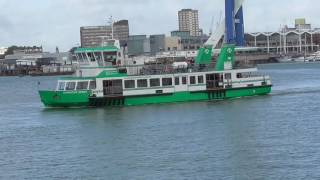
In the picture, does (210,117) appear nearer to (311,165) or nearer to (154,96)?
(154,96)

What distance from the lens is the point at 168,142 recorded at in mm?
38688

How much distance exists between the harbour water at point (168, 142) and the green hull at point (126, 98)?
0.79 meters

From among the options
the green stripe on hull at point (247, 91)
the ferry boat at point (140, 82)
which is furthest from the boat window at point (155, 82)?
the green stripe on hull at point (247, 91)

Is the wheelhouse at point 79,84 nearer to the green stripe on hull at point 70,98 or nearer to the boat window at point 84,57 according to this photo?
the green stripe on hull at point 70,98

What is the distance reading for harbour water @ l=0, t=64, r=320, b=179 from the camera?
3102 centimetres

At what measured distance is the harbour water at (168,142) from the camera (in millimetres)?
31016

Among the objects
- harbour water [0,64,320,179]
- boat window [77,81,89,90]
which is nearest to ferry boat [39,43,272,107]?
boat window [77,81,89,90]

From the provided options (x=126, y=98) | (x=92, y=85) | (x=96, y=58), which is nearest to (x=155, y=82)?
(x=126, y=98)

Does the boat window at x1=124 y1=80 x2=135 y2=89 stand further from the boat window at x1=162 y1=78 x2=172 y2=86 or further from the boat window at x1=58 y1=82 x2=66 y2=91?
the boat window at x1=58 y1=82 x2=66 y2=91

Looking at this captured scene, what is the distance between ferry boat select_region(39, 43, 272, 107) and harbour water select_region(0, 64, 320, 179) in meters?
1.43

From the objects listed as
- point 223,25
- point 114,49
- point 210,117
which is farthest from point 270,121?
point 223,25

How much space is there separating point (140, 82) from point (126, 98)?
1694mm

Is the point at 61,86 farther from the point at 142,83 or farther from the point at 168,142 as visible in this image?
the point at 168,142

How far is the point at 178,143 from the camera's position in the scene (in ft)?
125
